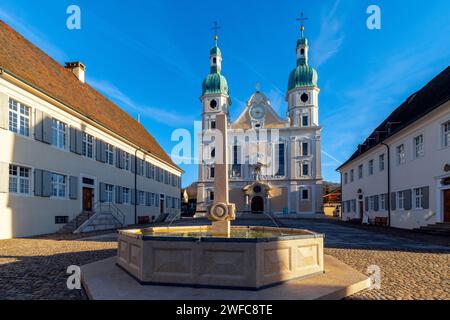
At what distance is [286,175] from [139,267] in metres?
40.3

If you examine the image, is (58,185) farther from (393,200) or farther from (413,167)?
(393,200)

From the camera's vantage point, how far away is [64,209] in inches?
707

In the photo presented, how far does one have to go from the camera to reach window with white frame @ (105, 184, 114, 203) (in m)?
22.9

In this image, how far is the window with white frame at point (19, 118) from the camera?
47.6 ft

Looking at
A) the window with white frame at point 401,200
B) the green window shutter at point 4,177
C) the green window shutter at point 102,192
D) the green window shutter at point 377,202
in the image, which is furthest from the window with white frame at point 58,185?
the green window shutter at point 377,202

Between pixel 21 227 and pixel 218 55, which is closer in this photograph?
pixel 21 227

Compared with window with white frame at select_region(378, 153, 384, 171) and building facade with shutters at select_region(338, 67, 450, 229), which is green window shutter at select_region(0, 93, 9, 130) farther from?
window with white frame at select_region(378, 153, 384, 171)

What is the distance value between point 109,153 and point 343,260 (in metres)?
18.8

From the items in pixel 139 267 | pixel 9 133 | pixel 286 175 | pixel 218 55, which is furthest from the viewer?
pixel 218 55

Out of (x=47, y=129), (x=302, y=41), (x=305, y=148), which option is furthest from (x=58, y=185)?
(x=302, y=41)

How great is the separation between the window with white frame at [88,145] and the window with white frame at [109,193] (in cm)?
291

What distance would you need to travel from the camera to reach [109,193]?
2341 cm
